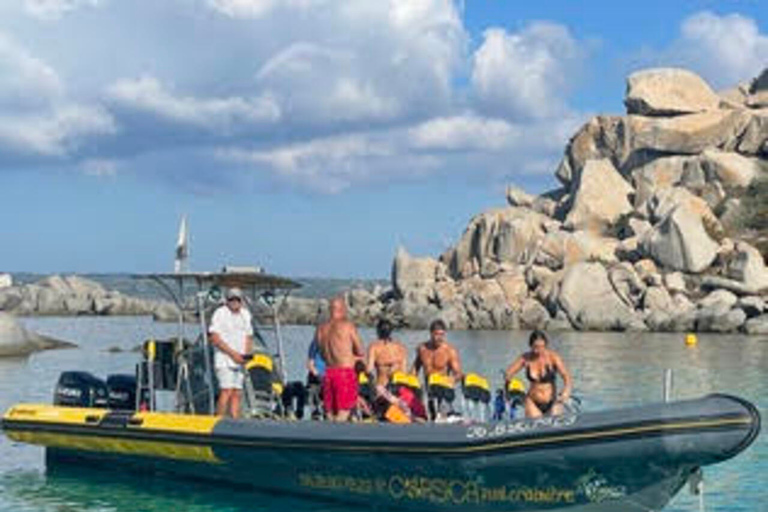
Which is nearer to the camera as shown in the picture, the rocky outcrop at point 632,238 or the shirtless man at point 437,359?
the shirtless man at point 437,359

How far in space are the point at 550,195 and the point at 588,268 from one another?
24283mm

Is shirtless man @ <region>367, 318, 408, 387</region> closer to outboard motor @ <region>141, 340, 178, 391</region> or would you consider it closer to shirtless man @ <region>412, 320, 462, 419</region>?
shirtless man @ <region>412, 320, 462, 419</region>

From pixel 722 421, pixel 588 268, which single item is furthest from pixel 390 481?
pixel 588 268

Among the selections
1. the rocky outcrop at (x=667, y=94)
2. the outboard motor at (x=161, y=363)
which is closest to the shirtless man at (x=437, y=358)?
the outboard motor at (x=161, y=363)

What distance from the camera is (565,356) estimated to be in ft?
130

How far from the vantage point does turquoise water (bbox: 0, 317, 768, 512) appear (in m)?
13.9

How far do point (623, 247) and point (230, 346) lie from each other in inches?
1947

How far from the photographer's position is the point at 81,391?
15.8 meters

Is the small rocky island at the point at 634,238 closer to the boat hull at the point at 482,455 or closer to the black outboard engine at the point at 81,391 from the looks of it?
the black outboard engine at the point at 81,391

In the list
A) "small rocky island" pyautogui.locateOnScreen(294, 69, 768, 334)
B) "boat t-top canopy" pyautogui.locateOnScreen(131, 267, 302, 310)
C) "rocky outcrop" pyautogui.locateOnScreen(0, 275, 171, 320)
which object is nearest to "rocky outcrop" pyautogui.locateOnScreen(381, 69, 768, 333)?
"small rocky island" pyautogui.locateOnScreen(294, 69, 768, 334)

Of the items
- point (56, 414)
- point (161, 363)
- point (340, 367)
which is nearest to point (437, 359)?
point (340, 367)

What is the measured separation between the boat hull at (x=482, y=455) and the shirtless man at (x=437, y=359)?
1.74 meters

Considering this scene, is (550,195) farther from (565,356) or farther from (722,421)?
(722,421)

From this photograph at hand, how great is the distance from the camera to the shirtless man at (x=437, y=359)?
13.8 m
